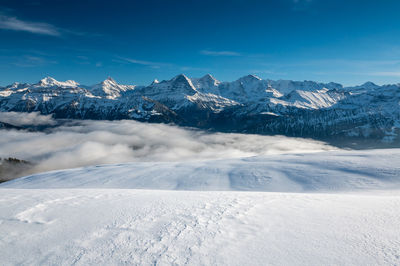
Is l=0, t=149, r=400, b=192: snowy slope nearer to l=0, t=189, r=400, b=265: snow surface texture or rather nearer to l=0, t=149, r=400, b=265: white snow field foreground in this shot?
l=0, t=149, r=400, b=265: white snow field foreground

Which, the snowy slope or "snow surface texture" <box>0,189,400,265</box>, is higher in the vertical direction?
"snow surface texture" <box>0,189,400,265</box>

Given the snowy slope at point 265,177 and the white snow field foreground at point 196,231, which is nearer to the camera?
the white snow field foreground at point 196,231

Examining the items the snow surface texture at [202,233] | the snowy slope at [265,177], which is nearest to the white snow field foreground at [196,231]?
the snow surface texture at [202,233]

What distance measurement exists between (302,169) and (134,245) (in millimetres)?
19554

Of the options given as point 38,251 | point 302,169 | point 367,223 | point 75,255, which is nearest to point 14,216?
point 38,251

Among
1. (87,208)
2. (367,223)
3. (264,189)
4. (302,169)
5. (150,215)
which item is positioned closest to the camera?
(367,223)

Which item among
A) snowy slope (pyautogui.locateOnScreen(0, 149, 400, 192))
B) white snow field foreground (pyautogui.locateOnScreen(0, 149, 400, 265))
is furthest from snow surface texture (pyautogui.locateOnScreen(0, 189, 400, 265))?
snowy slope (pyautogui.locateOnScreen(0, 149, 400, 192))

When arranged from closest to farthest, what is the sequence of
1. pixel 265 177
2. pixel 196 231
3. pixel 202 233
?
1. pixel 202 233
2. pixel 196 231
3. pixel 265 177

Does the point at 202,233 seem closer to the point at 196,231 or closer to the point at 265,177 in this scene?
the point at 196,231

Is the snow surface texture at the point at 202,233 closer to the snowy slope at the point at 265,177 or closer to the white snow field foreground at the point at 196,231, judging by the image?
the white snow field foreground at the point at 196,231

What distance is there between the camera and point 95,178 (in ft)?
76.3

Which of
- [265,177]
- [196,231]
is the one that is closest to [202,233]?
[196,231]

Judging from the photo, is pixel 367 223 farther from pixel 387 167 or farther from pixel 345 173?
pixel 387 167

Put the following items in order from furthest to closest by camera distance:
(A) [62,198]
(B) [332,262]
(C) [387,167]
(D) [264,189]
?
(C) [387,167] < (D) [264,189] < (A) [62,198] < (B) [332,262]
